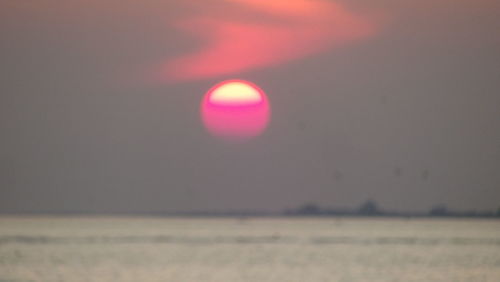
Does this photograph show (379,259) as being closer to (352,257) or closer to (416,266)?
(352,257)

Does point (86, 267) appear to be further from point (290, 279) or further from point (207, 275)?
point (290, 279)

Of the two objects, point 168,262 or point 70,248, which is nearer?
point 168,262

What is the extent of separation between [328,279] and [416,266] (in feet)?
24.2

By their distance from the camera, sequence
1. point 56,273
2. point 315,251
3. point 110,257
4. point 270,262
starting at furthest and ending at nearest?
point 315,251 → point 110,257 → point 270,262 → point 56,273

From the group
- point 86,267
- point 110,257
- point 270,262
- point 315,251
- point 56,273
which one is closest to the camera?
point 56,273

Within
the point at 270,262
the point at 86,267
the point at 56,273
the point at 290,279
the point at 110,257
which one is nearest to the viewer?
the point at 290,279

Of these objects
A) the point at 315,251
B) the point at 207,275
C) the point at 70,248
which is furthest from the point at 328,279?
A: the point at 70,248

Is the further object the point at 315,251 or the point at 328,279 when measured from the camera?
the point at 315,251

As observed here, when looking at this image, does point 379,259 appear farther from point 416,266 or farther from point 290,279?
point 290,279

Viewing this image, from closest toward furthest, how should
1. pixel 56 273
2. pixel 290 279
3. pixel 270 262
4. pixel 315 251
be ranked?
pixel 290 279 < pixel 56 273 < pixel 270 262 < pixel 315 251

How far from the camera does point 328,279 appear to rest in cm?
3466

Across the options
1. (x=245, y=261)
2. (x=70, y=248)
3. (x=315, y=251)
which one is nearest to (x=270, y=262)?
(x=245, y=261)

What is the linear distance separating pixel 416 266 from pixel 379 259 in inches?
193

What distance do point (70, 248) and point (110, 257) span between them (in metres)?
10.2
